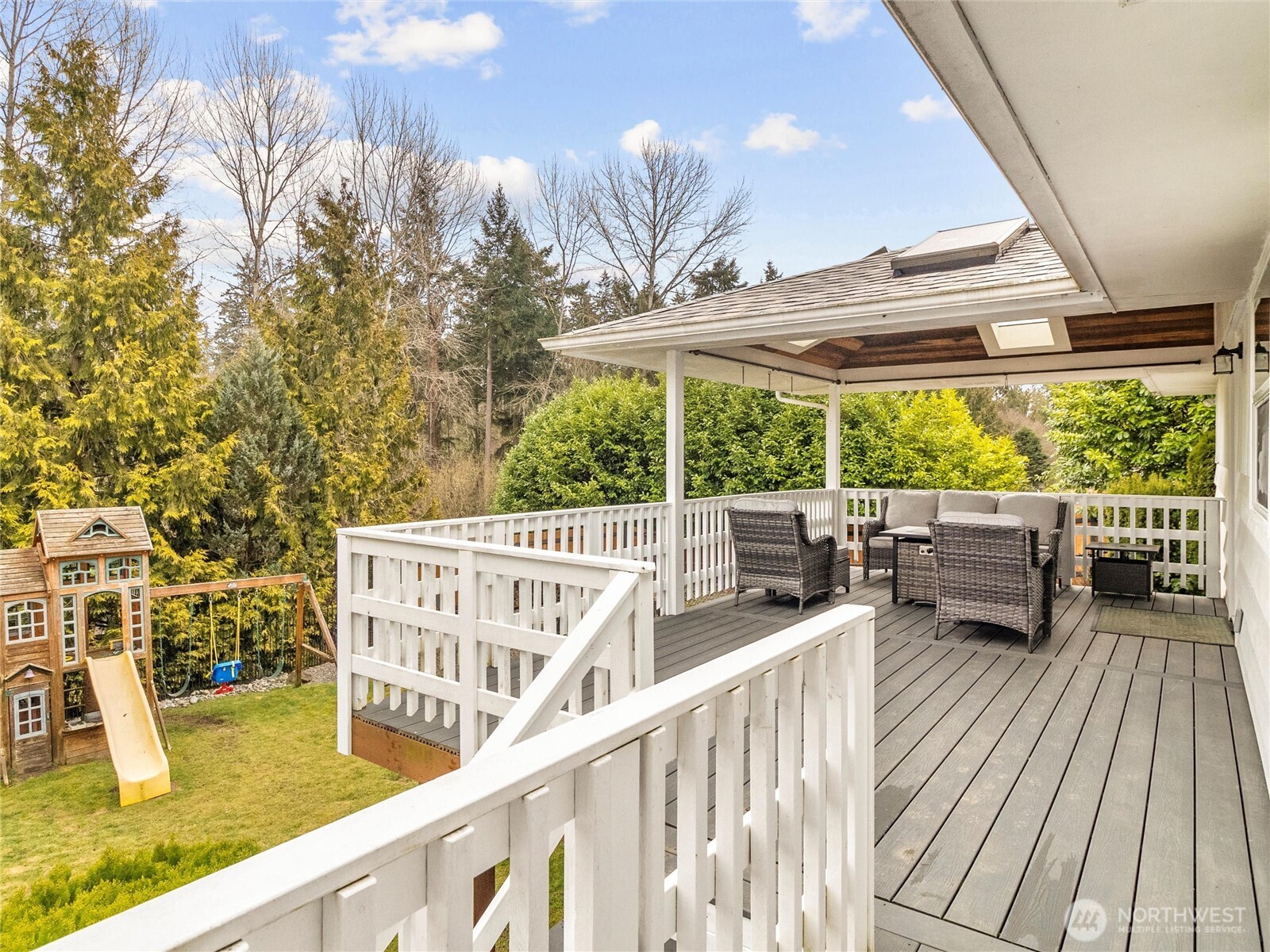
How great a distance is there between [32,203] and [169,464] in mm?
2638

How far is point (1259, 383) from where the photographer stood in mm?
3701

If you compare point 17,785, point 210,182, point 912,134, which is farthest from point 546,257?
point 17,785

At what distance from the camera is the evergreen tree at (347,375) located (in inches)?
338

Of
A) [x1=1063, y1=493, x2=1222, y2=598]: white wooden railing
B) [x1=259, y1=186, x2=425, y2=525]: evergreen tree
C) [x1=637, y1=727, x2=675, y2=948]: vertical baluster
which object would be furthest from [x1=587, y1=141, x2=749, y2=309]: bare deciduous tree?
[x1=637, y1=727, x2=675, y2=948]: vertical baluster

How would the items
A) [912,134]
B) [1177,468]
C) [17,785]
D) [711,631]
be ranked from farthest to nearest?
1. [912,134]
2. [1177,468]
3. [711,631]
4. [17,785]

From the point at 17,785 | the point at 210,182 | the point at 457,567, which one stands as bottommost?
the point at 17,785

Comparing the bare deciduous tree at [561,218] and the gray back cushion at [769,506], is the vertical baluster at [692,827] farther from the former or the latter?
the bare deciduous tree at [561,218]

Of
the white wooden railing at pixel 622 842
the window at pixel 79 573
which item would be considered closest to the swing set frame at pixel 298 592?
the window at pixel 79 573

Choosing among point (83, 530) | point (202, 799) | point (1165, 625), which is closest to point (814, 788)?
point (202, 799)

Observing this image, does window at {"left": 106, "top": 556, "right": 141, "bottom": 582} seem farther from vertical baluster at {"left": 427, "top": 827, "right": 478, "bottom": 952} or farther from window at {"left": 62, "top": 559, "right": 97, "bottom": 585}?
vertical baluster at {"left": 427, "top": 827, "right": 478, "bottom": 952}

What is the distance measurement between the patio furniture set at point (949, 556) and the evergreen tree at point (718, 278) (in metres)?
10.2

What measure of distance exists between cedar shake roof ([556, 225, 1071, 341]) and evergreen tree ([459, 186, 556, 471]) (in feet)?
33.4

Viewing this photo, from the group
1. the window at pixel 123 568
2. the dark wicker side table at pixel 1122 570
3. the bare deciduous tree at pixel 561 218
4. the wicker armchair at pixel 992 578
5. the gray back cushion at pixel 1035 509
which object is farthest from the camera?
the bare deciduous tree at pixel 561 218

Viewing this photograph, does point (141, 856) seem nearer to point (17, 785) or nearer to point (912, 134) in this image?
point (17, 785)
